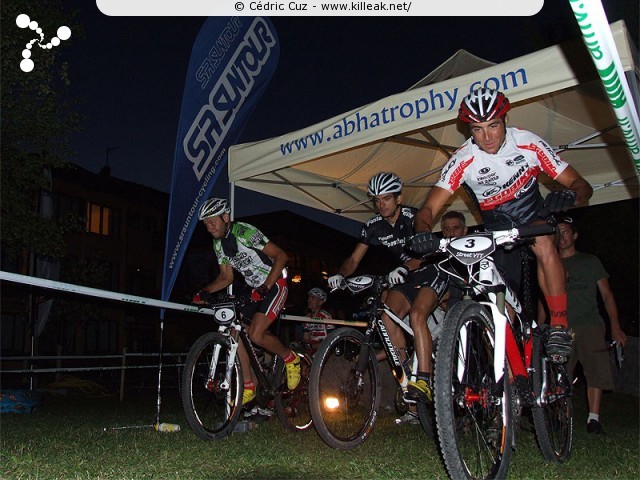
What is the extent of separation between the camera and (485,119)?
412 cm

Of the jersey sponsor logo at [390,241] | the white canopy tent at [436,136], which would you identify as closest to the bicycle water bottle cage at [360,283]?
the jersey sponsor logo at [390,241]

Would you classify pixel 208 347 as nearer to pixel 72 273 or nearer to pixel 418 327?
pixel 418 327

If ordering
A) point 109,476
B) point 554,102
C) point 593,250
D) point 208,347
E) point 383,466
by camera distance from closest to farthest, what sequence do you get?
point 109,476
point 383,466
point 208,347
point 554,102
point 593,250

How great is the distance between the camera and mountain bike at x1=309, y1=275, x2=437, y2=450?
4.81 m

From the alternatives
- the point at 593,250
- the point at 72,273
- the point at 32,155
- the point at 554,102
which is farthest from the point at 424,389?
the point at 72,273

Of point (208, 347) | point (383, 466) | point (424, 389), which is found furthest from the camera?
point (208, 347)

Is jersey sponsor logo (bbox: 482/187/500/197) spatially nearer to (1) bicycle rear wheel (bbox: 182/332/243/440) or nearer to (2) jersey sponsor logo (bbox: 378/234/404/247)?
(2) jersey sponsor logo (bbox: 378/234/404/247)

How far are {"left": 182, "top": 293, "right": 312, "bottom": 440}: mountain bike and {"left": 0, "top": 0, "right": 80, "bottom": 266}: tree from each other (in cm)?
958

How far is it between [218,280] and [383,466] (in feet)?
10.4

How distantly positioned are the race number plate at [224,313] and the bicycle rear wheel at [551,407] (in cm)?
267

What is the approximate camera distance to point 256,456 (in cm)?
437

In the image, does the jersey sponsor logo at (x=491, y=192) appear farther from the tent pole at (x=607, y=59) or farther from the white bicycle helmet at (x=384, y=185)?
the white bicycle helmet at (x=384, y=185)

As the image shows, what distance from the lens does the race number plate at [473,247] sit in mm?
3465

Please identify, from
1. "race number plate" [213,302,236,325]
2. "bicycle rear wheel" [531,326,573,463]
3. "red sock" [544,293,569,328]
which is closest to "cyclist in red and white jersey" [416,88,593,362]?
"red sock" [544,293,569,328]
